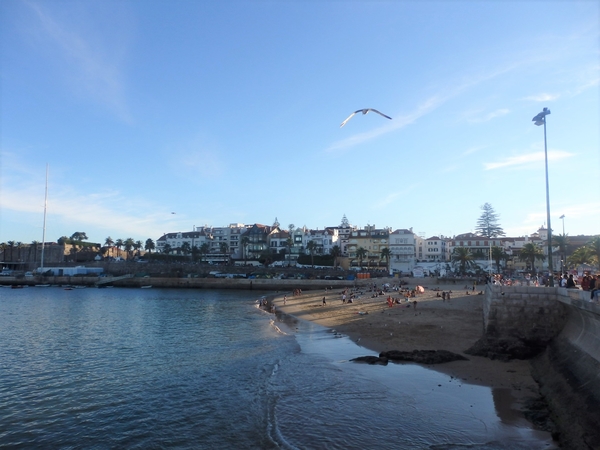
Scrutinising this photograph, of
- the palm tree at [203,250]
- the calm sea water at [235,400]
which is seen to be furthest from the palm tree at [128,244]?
the calm sea water at [235,400]

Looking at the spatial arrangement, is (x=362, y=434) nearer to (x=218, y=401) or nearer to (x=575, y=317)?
Answer: (x=218, y=401)

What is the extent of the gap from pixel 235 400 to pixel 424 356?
31.8 feet

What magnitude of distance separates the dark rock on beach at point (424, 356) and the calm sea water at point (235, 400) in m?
1.02

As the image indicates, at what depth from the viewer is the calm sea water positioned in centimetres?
1212

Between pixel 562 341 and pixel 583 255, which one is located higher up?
pixel 583 255

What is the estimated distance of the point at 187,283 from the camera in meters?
93.6

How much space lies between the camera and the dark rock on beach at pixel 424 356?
1955 cm

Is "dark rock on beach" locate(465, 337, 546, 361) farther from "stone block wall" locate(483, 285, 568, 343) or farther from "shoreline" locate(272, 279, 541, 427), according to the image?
"shoreline" locate(272, 279, 541, 427)

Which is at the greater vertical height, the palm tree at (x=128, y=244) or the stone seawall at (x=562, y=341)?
the palm tree at (x=128, y=244)

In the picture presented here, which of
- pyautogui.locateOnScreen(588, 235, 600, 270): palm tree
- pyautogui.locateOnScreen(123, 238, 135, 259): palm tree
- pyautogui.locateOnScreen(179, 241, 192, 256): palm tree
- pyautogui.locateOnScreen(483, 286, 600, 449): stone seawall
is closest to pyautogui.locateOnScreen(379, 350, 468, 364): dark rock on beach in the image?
pyautogui.locateOnScreen(483, 286, 600, 449): stone seawall

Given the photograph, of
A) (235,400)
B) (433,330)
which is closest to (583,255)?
(433,330)

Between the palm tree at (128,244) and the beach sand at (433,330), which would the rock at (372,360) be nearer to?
the beach sand at (433,330)

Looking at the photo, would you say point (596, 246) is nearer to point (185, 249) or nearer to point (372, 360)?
point (372, 360)

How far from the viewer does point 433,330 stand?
26.4 m
